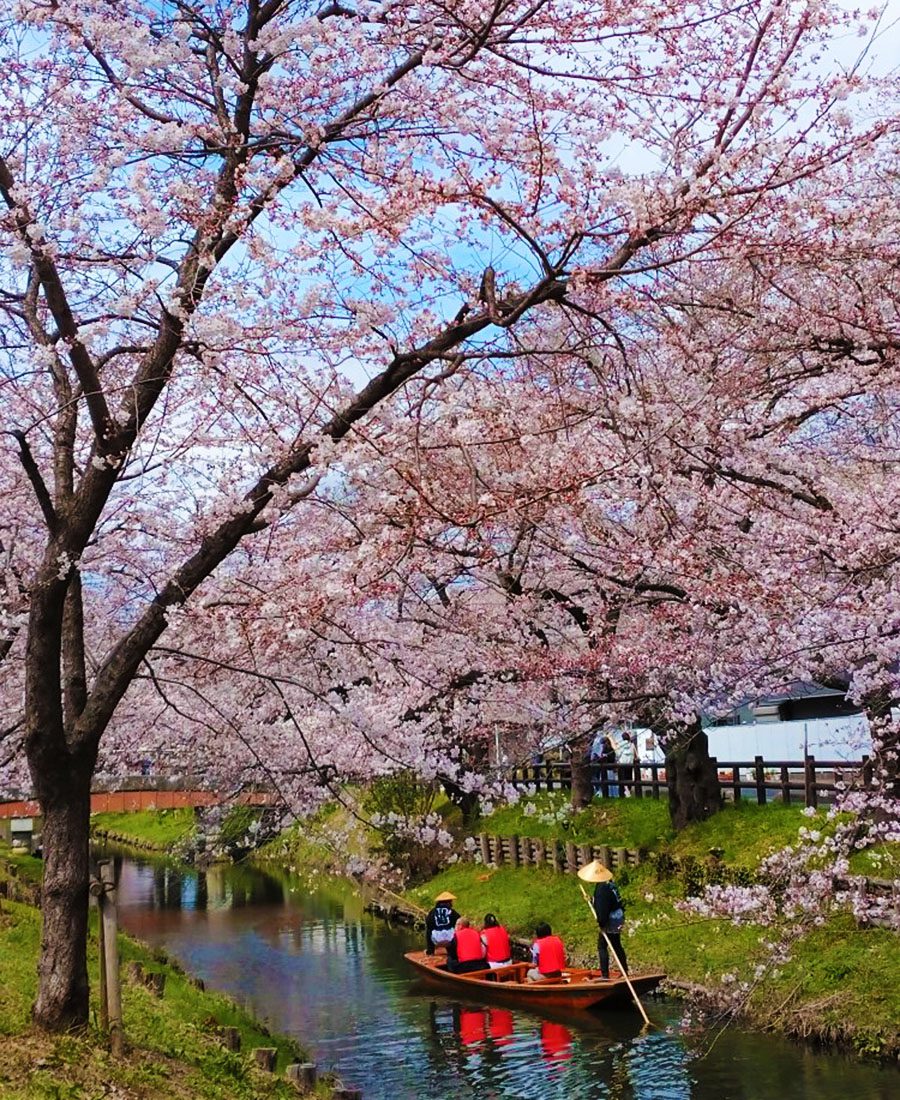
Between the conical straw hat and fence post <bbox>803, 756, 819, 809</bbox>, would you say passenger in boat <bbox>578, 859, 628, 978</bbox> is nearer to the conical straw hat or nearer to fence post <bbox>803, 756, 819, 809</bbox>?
the conical straw hat

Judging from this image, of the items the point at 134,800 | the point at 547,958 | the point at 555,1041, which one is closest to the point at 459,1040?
the point at 555,1041

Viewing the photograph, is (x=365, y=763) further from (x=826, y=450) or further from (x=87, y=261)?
(x=87, y=261)

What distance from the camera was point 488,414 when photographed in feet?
22.5

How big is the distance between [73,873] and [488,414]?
4193 millimetres

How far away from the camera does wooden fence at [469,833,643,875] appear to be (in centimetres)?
1892

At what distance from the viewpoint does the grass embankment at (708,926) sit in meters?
12.0

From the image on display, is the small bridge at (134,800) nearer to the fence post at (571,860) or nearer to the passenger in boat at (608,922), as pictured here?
the fence post at (571,860)

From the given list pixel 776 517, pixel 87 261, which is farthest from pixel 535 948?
pixel 87 261

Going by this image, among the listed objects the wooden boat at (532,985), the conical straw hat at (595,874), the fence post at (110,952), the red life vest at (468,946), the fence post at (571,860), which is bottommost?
the wooden boat at (532,985)

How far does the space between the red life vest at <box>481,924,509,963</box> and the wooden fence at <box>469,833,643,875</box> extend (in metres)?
1.76

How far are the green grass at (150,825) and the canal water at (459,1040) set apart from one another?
20027mm

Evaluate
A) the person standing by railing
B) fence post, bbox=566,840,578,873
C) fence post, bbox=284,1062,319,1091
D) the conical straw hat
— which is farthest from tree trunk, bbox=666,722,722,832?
fence post, bbox=284,1062,319,1091

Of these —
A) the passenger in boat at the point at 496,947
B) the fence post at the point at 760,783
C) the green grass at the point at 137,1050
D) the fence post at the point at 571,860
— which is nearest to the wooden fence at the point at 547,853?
the fence post at the point at 571,860

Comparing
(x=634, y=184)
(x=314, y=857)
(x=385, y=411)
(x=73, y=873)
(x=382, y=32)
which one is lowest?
(x=314, y=857)
